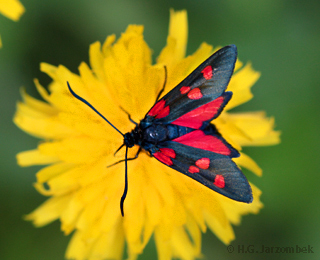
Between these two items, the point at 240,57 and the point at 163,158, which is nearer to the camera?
the point at 163,158

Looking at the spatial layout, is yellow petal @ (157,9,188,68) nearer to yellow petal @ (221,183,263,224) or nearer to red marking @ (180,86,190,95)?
red marking @ (180,86,190,95)

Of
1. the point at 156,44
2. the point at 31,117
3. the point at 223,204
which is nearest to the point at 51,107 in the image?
the point at 31,117

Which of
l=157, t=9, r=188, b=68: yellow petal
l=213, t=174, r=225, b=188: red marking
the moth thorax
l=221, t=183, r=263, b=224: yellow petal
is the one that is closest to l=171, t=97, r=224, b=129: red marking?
the moth thorax

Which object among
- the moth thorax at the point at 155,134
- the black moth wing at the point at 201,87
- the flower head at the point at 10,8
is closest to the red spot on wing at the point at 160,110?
the black moth wing at the point at 201,87

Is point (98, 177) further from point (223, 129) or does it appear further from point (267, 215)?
point (267, 215)

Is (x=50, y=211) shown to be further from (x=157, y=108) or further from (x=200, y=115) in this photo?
(x=200, y=115)

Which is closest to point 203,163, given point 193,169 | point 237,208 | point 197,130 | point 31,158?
point 193,169

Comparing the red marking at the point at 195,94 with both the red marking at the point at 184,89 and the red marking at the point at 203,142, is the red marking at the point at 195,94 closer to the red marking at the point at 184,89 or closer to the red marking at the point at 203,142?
the red marking at the point at 184,89
